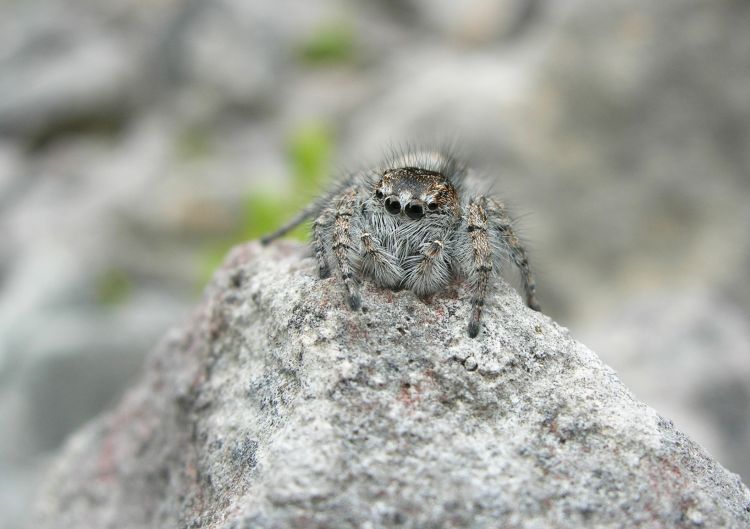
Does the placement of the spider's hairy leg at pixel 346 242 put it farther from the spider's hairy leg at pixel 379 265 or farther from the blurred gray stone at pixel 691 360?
the blurred gray stone at pixel 691 360

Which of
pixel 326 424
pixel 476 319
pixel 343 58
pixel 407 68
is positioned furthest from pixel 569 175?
pixel 326 424

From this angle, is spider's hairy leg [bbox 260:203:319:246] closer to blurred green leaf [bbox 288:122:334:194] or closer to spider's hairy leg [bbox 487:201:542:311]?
spider's hairy leg [bbox 487:201:542:311]

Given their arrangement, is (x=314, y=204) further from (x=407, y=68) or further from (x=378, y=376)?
(x=407, y=68)

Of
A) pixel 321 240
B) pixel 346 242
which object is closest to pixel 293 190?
pixel 321 240

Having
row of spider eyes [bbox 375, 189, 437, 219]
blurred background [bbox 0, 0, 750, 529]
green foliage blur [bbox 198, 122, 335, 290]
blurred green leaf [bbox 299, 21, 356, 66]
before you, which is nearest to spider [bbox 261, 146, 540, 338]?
row of spider eyes [bbox 375, 189, 437, 219]

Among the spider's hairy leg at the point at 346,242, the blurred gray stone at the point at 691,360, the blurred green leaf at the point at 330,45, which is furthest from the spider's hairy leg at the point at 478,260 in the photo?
the blurred green leaf at the point at 330,45

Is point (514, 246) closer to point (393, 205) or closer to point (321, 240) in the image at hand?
point (393, 205)
